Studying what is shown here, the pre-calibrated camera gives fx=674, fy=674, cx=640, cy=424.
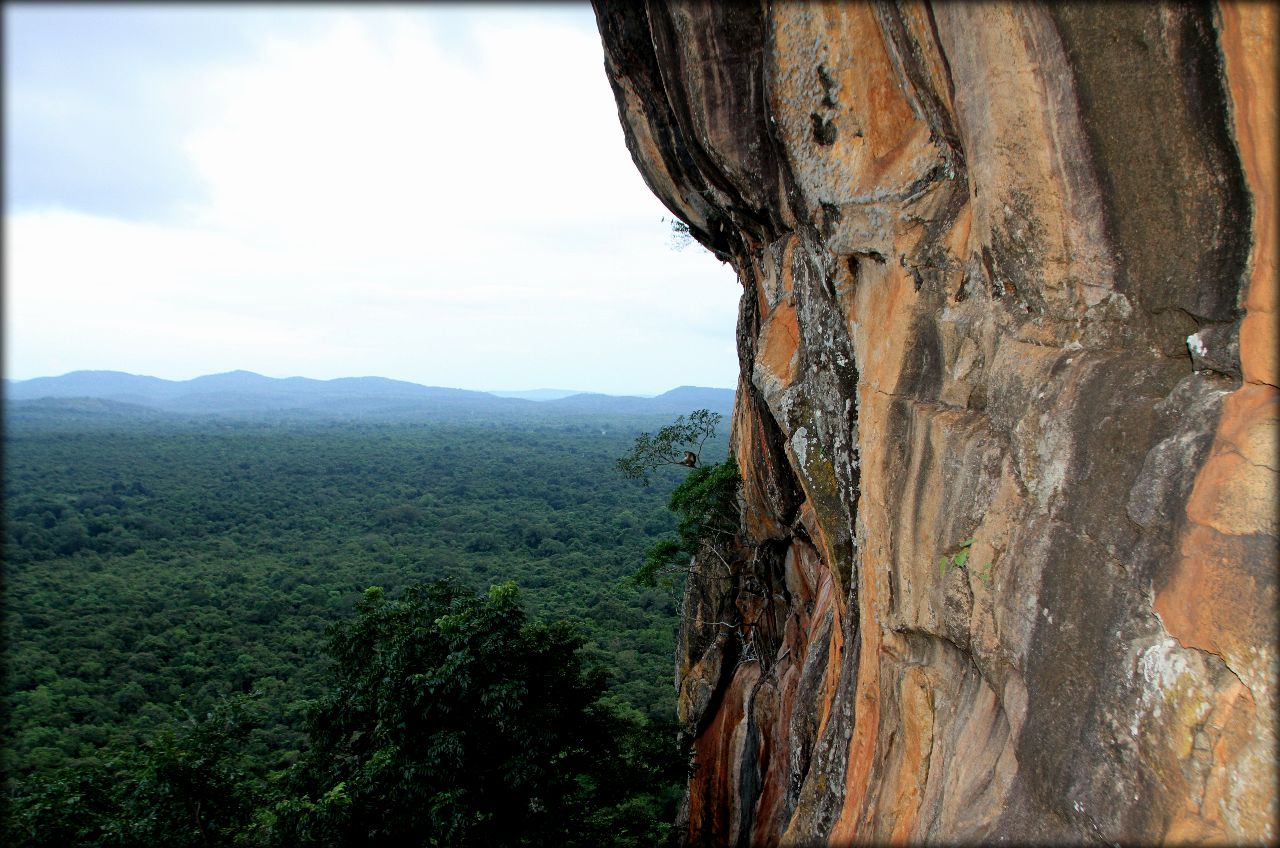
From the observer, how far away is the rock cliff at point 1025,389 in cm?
285

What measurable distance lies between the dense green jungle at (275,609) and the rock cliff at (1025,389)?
5.26 m

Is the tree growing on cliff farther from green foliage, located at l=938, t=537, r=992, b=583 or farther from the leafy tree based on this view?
green foliage, located at l=938, t=537, r=992, b=583

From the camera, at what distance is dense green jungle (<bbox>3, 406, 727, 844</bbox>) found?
334 inches

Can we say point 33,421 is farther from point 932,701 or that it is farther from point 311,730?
point 932,701

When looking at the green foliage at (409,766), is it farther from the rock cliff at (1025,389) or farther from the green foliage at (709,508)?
the green foliage at (709,508)

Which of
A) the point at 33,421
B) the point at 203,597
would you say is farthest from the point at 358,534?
the point at 33,421

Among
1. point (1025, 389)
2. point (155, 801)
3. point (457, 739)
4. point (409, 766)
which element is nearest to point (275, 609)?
point (155, 801)

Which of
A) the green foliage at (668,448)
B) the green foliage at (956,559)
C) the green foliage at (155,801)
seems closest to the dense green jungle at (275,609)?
the green foliage at (155,801)

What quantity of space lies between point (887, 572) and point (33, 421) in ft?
519

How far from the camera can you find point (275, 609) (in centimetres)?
2894

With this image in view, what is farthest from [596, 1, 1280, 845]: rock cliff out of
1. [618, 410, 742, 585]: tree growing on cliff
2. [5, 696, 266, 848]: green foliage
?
[618, 410, 742, 585]: tree growing on cliff

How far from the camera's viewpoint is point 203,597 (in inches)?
1189

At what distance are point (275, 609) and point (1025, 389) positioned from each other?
3184 centimetres

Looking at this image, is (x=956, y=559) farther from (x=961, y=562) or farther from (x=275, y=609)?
(x=275, y=609)
